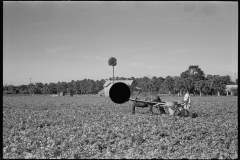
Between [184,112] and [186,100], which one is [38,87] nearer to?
[186,100]

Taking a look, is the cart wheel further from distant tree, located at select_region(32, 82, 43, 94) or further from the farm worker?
distant tree, located at select_region(32, 82, 43, 94)

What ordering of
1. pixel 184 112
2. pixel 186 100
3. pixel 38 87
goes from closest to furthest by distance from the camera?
pixel 186 100 < pixel 184 112 < pixel 38 87

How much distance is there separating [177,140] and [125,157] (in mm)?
2356

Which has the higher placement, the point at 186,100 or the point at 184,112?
the point at 186,100

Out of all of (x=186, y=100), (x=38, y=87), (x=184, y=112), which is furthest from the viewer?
(x=38, y=87)

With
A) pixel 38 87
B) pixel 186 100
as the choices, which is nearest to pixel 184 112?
pixel 186 100

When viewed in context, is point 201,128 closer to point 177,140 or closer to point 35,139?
point 177,140

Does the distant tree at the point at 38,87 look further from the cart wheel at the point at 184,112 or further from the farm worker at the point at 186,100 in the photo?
the cart wheel at the point at 184,112

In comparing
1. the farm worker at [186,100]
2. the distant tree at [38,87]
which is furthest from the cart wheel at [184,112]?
the distant tree at [38,87]

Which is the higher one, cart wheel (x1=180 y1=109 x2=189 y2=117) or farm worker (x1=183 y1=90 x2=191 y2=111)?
farm worker (x1=183 y1=90 x2=191 y2=111)

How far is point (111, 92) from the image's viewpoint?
3.14m

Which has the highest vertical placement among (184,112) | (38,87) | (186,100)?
(38,87)

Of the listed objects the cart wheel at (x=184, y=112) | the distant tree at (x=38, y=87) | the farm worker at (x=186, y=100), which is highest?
the distant tree at (x=38, y=87)

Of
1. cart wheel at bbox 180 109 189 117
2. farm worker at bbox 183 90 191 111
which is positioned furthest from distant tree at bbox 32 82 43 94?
cart wheel at bbox 180 109 189 117
